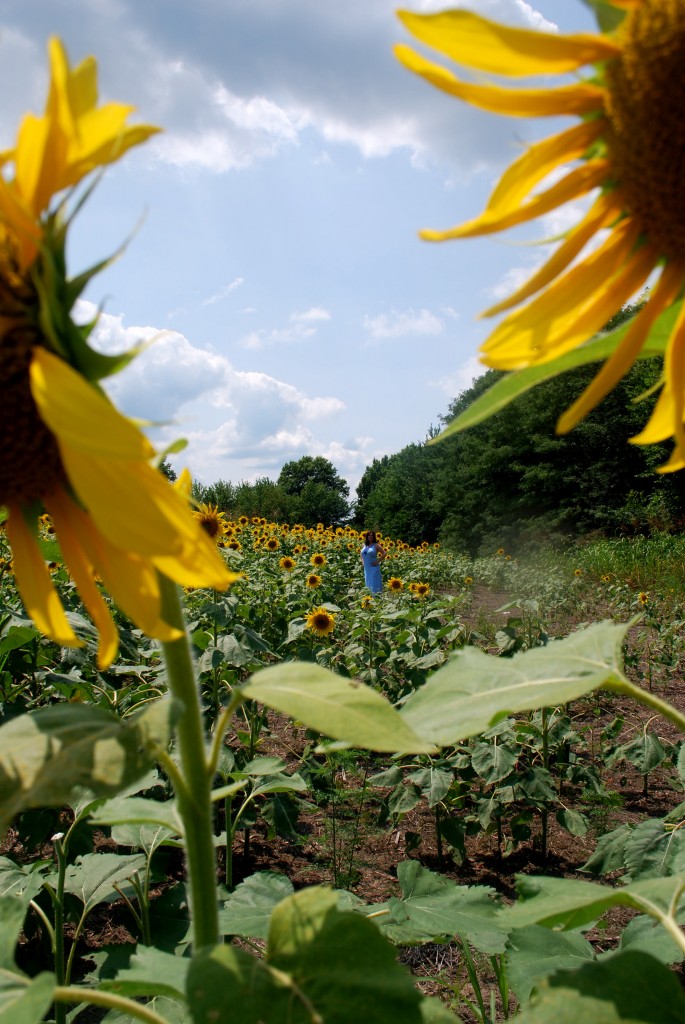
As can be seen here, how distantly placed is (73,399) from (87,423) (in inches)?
0.9

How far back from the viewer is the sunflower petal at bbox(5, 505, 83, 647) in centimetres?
66

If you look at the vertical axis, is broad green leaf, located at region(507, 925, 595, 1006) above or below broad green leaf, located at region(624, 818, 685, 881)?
above

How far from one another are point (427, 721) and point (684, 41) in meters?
0.54

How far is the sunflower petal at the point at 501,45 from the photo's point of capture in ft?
1.87

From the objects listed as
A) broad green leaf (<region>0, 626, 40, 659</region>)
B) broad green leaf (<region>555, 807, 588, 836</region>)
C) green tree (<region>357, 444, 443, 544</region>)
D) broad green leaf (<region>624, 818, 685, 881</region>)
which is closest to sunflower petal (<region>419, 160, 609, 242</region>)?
broad green leaf (<region>624, 818, 685, 881</region>)

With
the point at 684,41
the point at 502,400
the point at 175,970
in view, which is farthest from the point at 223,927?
the point at 684,41

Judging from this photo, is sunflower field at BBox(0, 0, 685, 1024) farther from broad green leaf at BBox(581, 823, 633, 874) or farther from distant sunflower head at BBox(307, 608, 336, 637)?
distant sunflower head at BBox(307, 608, 336, 637)

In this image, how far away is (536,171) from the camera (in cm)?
67

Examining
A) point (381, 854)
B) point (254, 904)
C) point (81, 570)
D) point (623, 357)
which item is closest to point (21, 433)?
point (81, 570)

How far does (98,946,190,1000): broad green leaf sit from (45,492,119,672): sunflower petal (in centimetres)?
26

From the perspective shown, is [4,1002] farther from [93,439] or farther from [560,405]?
[560,405]

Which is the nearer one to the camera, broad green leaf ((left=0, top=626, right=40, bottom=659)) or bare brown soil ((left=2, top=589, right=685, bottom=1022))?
broad green leaf ((left=0, top=626, right=40, bottom=659))

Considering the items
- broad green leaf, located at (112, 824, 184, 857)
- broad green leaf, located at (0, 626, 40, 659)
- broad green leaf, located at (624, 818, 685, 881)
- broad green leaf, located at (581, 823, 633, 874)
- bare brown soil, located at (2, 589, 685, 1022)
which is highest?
broad green leaf, located at (0, 626, 40, 659)

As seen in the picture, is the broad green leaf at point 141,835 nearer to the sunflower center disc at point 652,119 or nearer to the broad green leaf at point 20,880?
the broad green leaf at point 20,880
